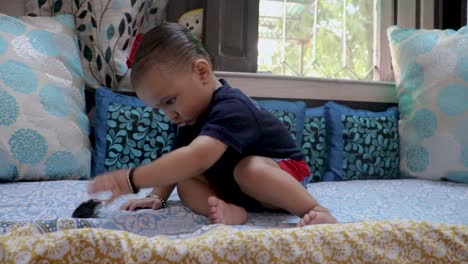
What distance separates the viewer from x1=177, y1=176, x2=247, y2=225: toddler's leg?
813 millimetres

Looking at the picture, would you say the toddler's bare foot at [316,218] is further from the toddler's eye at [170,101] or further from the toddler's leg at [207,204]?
the toddler's eye at [170,101]

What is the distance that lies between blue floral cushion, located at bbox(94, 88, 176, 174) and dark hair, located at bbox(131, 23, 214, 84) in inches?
21.0

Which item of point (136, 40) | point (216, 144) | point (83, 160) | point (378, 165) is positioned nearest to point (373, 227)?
point (216, 144)

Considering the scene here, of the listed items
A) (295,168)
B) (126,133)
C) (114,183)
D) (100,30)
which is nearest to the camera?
(114,183)

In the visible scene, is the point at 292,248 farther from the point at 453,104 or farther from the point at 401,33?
the point at 401,33

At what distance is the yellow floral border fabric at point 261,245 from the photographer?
1.62ft

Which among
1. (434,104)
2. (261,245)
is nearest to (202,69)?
(261,245)

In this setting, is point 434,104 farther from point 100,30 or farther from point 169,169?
point 100,30

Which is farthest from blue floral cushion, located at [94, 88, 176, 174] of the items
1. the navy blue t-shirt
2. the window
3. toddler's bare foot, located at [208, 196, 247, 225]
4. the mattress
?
the window

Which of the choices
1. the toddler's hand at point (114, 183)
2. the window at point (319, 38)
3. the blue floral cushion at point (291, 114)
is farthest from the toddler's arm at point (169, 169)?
the window at point (319, 38)

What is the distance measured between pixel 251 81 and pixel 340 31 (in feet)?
2.64

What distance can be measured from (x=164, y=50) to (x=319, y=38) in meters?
1.50

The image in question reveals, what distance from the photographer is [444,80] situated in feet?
5.09

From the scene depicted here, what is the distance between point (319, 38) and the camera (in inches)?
86.9
